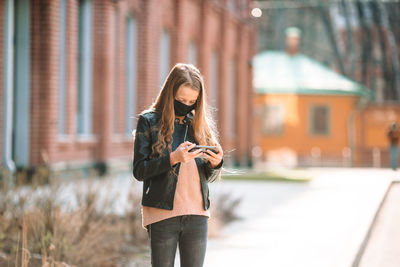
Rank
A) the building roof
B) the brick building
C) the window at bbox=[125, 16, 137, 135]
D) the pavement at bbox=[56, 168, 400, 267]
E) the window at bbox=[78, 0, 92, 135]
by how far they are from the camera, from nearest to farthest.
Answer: the pavement at bbox=[56, 168, 400, 267], the brick building, the window at bbox=[78, 0, 92, 135], the window at bbox=[125, 16, 137, 135], the building roof

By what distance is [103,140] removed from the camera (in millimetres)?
19938

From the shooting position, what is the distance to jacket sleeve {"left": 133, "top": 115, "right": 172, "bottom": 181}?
414cm

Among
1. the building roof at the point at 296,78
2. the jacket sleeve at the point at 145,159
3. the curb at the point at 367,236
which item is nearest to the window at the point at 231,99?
the building roof at the point at 296,78

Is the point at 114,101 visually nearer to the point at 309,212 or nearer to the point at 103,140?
the point at 103,140

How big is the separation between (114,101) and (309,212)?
29.7 ft

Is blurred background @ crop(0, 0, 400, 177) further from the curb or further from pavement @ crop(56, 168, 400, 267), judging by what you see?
the curb

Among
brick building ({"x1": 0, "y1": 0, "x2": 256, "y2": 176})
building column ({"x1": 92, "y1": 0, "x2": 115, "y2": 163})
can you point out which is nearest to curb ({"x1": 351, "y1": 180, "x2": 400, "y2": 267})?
brick building ({"x1": 0, "y1": 0, "x2": 256, "y2": 176})

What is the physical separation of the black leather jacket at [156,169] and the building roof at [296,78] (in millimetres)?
37078

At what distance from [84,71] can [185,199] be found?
50.8ft

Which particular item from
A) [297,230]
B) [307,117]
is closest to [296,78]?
[307,117]

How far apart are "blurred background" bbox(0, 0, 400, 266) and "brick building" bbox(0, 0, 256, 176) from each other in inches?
1.2

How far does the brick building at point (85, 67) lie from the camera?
53.6ft

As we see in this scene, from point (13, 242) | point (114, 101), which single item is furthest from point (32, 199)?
point (114, 101)

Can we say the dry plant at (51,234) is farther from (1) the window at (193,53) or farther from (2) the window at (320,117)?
(2) the window at (320,117)
